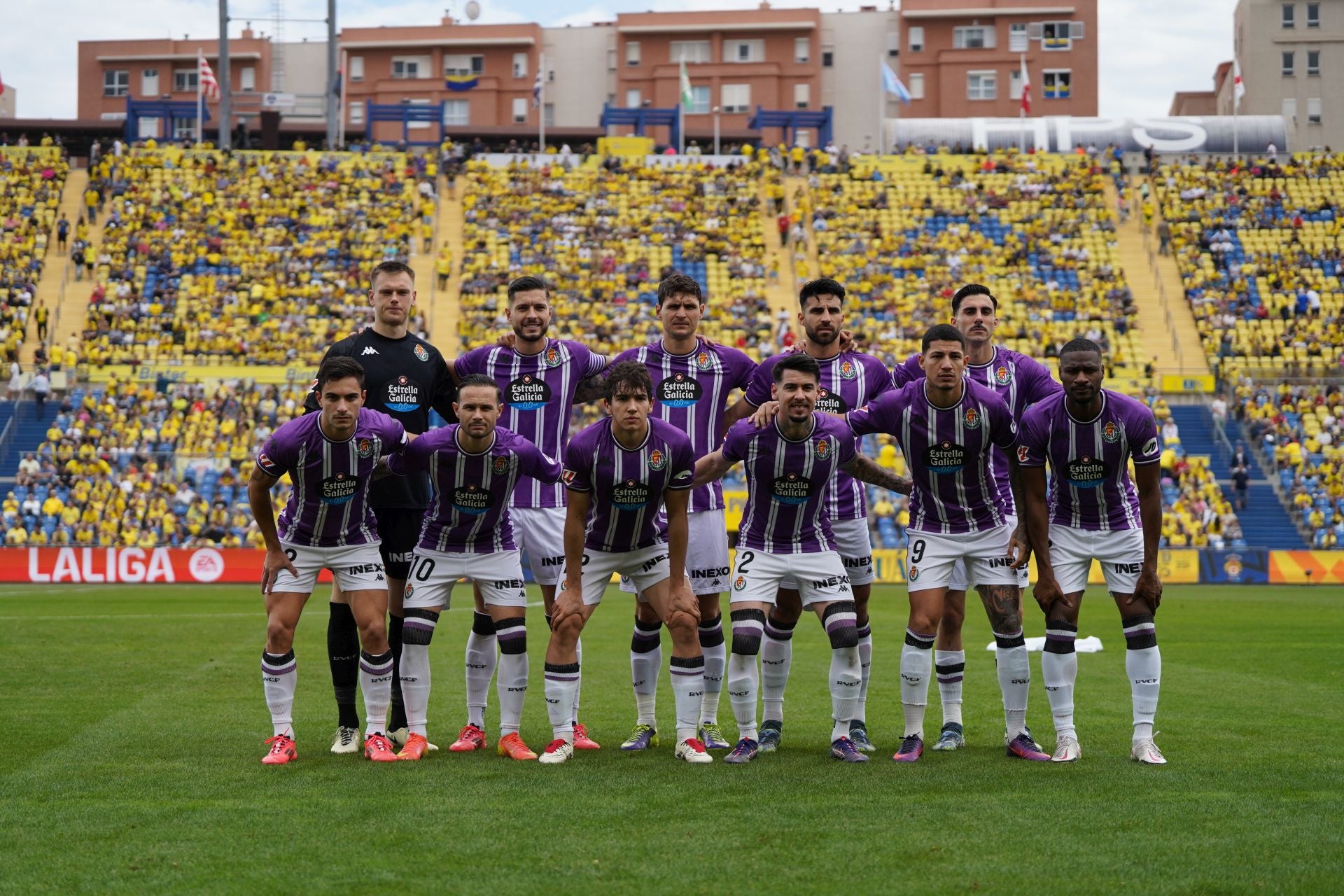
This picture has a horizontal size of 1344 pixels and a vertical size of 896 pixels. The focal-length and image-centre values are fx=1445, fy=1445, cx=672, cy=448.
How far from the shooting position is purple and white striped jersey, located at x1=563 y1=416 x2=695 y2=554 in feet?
28.1

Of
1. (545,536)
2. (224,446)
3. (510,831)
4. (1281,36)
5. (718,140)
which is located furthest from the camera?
(1281,36)

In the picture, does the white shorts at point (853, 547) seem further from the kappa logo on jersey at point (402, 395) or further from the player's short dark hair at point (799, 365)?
the kappa logo on jersey at point (402, 395)

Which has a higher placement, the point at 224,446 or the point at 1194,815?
the point at 224,446

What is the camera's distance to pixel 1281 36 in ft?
223

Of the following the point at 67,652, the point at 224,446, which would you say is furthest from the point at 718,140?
the point at 67,652

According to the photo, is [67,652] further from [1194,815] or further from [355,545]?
[1194,815]

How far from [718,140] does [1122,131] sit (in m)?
15.9

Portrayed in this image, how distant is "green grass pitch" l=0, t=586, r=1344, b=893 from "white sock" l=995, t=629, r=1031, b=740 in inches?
12.6

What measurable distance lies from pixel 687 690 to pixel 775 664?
83 cm

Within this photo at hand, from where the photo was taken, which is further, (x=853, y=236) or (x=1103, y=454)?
(x=853, y=236)

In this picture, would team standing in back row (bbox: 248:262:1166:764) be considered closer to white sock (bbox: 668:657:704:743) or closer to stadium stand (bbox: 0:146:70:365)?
white sock (bbox: 668:657:704:743)

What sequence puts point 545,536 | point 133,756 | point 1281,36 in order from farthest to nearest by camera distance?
point 1281,36, point 545,536, point 133,756

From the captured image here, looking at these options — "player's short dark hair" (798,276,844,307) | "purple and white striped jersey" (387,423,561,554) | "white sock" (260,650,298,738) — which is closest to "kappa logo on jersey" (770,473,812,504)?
"player's short dark hair" (798,276,844,307)

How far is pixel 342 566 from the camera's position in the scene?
8.82 meters
